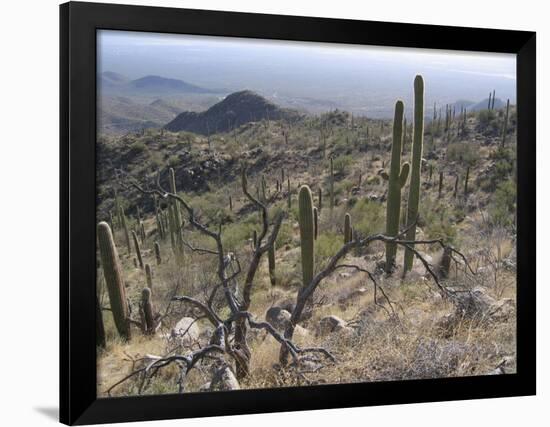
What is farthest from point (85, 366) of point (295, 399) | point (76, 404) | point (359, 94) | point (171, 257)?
point (359, 94)

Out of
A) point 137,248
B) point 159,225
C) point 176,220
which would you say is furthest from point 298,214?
point 137,248

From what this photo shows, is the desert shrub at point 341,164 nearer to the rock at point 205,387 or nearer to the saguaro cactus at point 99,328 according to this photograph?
the rock at point 205,387

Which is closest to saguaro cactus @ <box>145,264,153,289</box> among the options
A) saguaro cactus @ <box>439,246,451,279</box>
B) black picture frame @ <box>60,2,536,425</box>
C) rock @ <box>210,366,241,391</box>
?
black picture frame @ <box>60,2,536,425</box>

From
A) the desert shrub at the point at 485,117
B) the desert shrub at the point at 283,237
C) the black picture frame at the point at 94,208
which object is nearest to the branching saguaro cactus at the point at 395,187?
the black picture frame at the point at 94,208

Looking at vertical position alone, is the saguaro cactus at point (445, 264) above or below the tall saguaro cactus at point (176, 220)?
below

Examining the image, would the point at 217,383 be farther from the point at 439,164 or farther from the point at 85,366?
the point at 439,164
